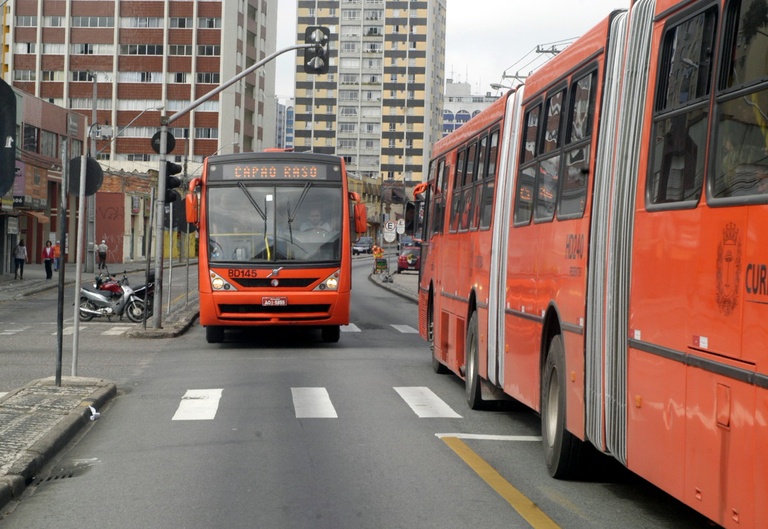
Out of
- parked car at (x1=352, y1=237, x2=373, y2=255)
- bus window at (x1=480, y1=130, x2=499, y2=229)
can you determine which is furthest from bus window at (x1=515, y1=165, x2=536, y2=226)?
parked car at (x1=352, y1=237, x2=373, y2=255)

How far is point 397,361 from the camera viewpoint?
19406mm

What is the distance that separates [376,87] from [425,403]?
15951 cm

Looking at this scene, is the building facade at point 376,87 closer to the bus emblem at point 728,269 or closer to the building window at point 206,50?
the building window at point 206,50

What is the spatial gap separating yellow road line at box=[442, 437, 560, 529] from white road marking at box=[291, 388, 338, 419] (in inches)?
76.8

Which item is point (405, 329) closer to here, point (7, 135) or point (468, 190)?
point (468, 190)

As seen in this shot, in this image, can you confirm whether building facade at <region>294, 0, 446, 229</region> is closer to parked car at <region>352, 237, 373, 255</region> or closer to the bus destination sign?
parked car at <region>352, 237, 373, 255</region>

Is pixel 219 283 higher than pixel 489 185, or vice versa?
pixel 489 185

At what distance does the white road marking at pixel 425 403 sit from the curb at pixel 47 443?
10.9ft

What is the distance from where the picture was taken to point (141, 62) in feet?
371

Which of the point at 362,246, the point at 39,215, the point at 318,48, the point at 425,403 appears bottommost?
the point at 362,246

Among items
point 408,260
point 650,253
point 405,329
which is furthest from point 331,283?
point 408,260

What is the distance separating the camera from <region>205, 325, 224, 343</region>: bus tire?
22.5 meters

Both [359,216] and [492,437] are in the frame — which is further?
[359,216]

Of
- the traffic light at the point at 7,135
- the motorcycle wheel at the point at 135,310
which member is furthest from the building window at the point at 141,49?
the traffic light at the point at 7,135
